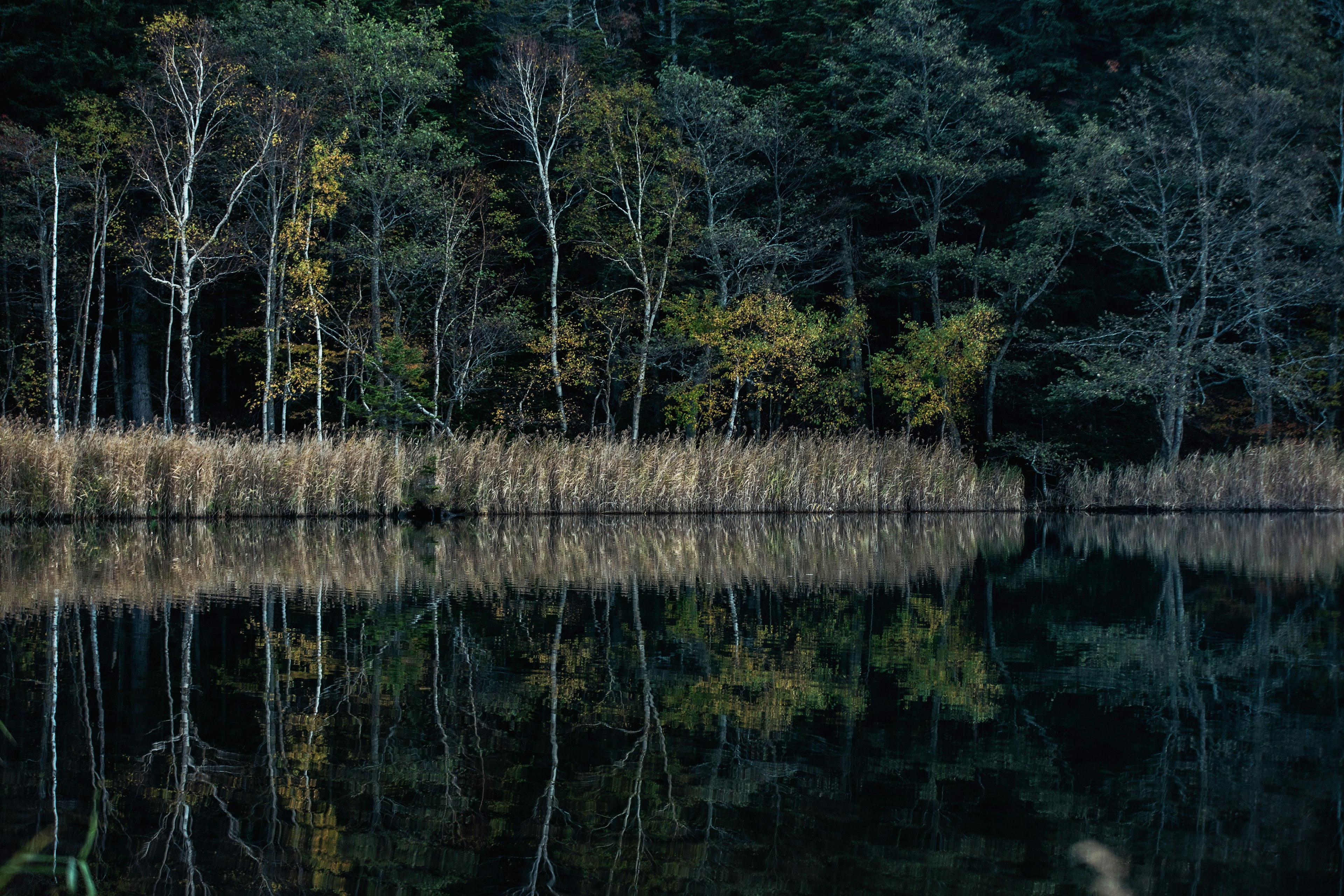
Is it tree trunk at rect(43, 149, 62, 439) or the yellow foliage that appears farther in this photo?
tree trunk at rect(43, 149, 62, 439)

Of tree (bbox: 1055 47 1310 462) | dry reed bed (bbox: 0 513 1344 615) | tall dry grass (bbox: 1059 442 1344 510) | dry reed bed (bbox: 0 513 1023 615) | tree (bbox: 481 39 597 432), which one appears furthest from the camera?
tree (bbox: 481 39 597 432)

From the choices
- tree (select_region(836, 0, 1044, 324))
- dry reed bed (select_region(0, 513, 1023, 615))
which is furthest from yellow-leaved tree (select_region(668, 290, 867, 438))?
dry reed bed (select_region(0, 513, 1023, 615))

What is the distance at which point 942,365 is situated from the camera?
23.9 meters

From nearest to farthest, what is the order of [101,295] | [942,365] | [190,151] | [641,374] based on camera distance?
[190,151] < [641,374] < [942,365] < [101,295]

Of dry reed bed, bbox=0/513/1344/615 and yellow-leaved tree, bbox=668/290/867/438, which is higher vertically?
yellow-leaved tree, bbox=668/290/867/438

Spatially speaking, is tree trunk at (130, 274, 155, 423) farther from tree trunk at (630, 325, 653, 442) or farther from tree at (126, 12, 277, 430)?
tree trunk at (630, 325, 653, 442)

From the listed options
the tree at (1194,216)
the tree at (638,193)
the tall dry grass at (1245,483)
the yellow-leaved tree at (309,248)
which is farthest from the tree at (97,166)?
the tall dry grass at (1245,483)

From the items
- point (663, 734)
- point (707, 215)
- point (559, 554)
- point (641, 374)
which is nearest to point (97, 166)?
point (641, 374)

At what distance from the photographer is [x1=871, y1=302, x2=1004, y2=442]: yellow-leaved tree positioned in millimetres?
23719

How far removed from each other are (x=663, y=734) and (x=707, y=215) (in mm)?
22579

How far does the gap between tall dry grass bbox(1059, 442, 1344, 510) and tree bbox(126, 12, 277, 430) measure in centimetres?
1719

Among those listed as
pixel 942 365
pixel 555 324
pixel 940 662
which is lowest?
pixel 940 662

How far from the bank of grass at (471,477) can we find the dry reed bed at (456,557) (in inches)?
19.6

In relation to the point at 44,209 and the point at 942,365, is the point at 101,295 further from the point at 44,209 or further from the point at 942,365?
the point at 942,365
